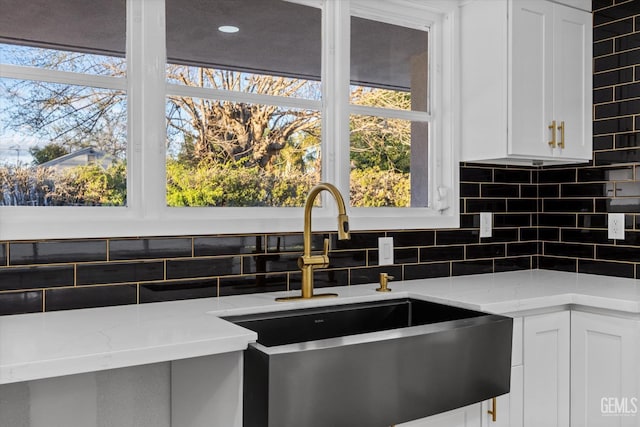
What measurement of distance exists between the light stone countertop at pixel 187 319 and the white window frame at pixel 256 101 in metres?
0.27

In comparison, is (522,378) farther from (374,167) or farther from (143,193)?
(143,193)

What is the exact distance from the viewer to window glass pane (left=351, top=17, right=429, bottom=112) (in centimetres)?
249

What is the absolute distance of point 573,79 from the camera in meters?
2.63

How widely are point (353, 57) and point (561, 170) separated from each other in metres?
1.27

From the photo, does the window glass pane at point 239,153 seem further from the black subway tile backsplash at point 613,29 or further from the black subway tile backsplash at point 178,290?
the black subway tile backsplash at point 613,29

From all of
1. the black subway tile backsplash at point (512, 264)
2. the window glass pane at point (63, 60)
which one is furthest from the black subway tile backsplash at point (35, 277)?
the black subway tile backsplash at point (512, 264)

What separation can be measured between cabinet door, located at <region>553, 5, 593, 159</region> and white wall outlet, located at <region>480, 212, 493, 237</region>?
444 mm

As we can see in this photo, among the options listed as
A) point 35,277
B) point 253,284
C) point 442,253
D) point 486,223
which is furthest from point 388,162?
point 35,277

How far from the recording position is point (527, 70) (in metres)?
2.47

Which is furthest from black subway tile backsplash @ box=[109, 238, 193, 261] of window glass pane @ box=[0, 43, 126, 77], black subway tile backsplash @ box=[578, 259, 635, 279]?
black subway tile backsplash @ box=[578, 259, 635, 279]

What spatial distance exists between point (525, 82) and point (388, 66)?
61cm

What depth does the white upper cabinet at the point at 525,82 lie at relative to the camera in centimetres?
245

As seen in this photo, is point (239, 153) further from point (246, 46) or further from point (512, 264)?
point (512, 264)

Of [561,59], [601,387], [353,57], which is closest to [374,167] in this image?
[353,57]
